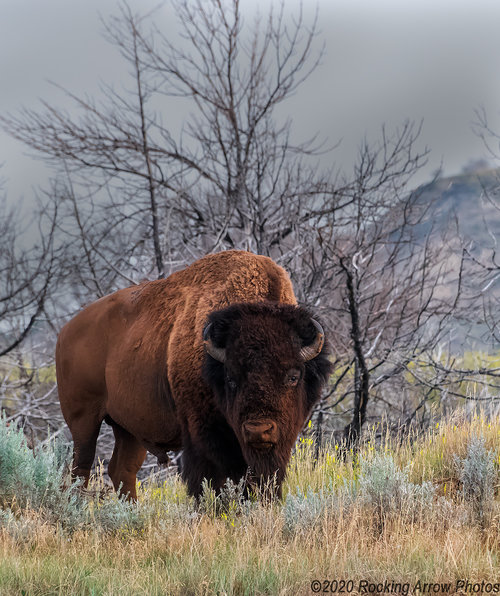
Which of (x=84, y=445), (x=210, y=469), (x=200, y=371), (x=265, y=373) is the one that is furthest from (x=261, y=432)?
(x=84, y=445)

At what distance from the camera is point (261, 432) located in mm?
4941

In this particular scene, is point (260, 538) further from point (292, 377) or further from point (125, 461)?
point (125, 461)

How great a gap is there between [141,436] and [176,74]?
8.05 m

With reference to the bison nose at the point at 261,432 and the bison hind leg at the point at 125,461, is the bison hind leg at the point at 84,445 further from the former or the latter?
the bison nose at the point at 261,432

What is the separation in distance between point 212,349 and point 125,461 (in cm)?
275

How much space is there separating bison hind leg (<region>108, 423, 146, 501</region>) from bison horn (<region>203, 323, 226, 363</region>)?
2658 millimetres

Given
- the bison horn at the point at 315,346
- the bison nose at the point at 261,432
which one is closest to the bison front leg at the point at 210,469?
the bison nose at the point at 261,432

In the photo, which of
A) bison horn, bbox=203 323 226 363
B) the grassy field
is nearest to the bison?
bison horn, bbox=203 323 226 363

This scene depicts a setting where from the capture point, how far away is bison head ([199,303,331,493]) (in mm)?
5066

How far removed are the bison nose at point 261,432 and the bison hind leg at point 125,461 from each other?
117 inches

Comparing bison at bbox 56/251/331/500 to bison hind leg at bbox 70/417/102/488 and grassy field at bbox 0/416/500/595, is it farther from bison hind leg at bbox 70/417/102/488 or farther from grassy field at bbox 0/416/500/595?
grassy field at bbox 0/416/500/595

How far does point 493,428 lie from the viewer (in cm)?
745

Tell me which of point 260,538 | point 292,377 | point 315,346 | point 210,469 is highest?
point 315,346

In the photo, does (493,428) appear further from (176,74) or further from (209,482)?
(176,74)
